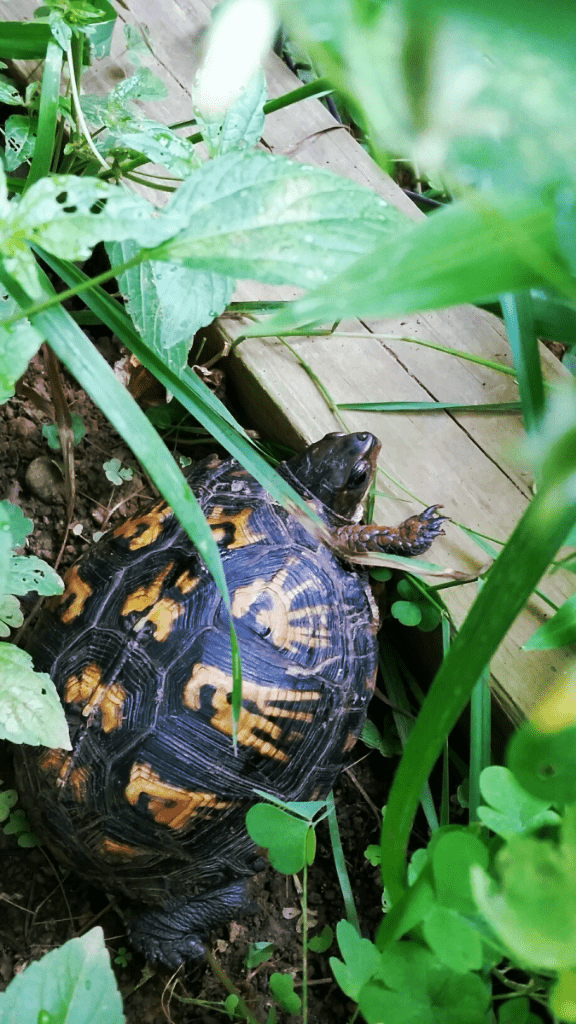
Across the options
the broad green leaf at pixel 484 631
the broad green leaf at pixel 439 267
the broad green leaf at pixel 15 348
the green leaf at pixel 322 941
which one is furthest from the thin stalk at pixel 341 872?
the broad green leaf at pixel 439 267

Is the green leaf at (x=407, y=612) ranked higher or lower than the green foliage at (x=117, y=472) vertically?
lower

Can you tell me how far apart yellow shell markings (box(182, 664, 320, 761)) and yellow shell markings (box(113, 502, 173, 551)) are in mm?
239

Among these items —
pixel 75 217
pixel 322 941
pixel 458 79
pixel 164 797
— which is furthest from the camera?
pixel 322 941

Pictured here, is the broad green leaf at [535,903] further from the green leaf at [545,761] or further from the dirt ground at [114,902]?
the dirt ground at [114,902]

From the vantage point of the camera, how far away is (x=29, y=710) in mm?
651

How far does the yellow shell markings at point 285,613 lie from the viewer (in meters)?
0.97

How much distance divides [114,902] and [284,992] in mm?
320

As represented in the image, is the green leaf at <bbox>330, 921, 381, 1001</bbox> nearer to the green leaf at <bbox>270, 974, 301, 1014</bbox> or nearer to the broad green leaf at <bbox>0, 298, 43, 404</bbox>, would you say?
the green leaf at <bbox>270, 974, 301, 1014</bbox>

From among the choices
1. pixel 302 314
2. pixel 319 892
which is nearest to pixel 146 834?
pixel 319 892

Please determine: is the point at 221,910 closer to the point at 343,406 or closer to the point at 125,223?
the point at 343,406

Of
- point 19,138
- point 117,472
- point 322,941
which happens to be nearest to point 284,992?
point 322,941

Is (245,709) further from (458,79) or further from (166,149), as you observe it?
(458,79)

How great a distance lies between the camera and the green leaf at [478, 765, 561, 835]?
1.77 feet

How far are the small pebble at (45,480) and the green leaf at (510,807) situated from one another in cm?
94
